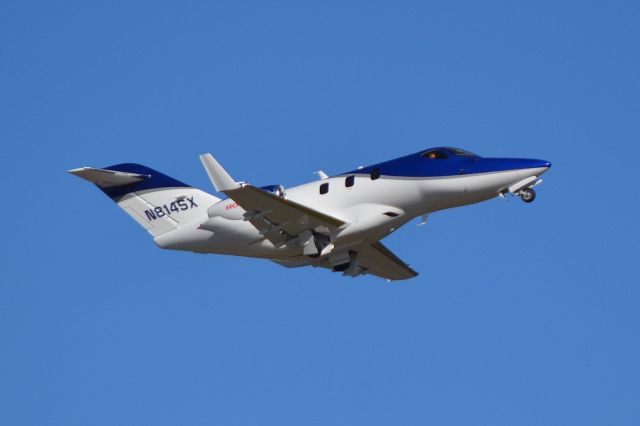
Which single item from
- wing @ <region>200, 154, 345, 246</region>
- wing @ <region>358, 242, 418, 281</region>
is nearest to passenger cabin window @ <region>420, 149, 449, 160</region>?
wing @ <region>200, 154, 345, 246</region>

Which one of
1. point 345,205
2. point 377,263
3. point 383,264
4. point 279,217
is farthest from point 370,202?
point 383,264

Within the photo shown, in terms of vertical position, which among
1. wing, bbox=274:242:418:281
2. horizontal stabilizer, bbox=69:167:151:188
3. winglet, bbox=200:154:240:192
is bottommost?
wing, bbox=274:242:418:281

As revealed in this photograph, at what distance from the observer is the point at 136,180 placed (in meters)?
36.0

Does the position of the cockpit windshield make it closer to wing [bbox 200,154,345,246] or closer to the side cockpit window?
the side cockpit window

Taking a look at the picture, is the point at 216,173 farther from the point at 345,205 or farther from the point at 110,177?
the point at 110,177

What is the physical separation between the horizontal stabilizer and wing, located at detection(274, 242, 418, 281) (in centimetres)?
549

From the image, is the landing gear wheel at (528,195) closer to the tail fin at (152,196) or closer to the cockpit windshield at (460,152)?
the cockpit windshield at (460,152)

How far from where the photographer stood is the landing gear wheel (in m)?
31.8

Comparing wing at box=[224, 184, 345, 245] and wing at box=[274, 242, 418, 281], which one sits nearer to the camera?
wing at box=[224, 184, 345, 245]

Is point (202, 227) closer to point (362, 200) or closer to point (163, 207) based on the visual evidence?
point (163, 207)

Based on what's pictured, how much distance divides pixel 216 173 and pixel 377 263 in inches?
344

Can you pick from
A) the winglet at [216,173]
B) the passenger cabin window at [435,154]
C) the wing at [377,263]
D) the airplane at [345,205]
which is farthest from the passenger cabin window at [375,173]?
the winglet at [216,173]

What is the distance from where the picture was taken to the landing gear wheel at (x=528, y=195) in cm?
3177

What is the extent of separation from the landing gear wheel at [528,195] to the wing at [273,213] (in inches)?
207
